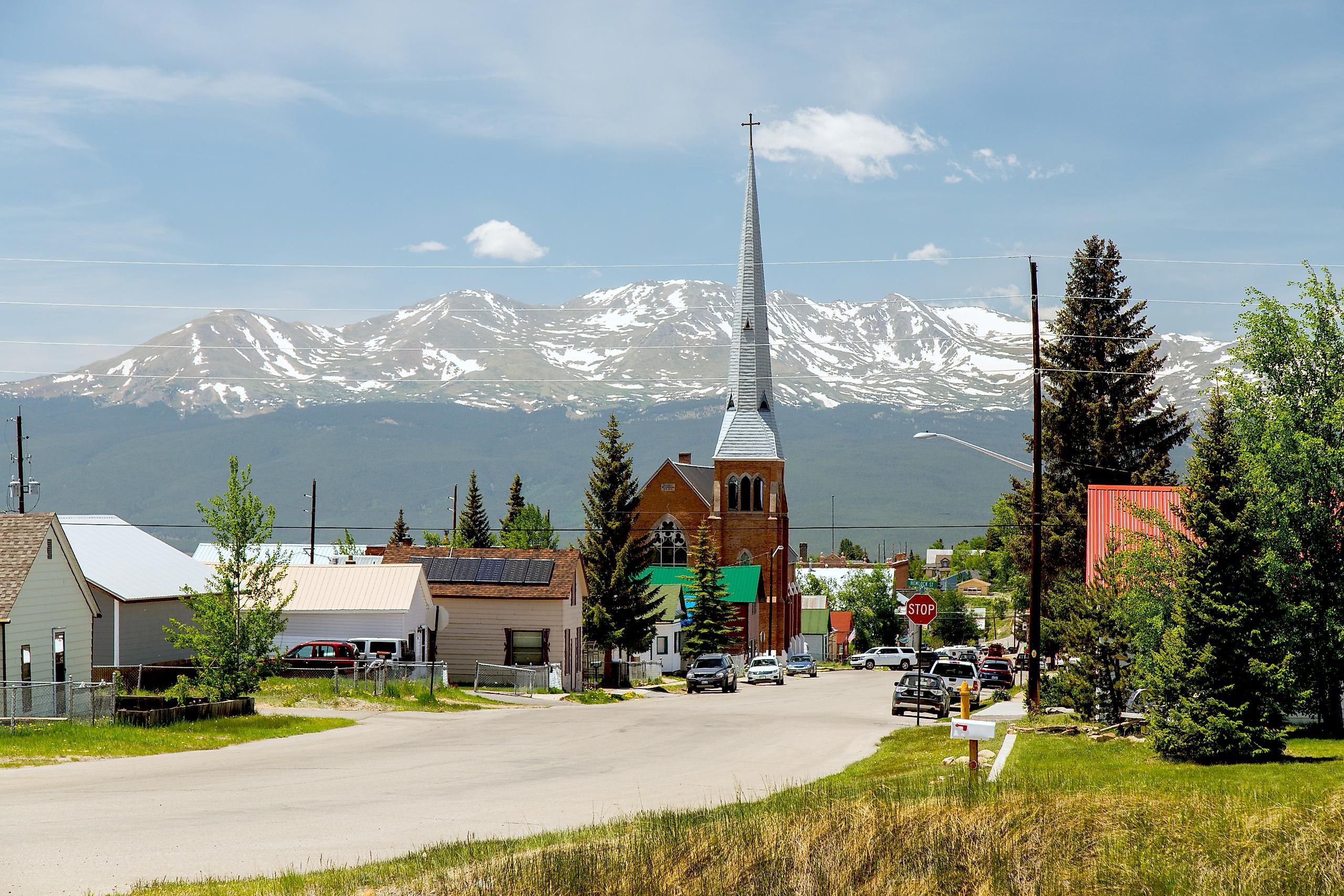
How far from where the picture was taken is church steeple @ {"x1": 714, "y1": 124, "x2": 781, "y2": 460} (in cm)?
10325

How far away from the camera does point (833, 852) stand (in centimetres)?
1386

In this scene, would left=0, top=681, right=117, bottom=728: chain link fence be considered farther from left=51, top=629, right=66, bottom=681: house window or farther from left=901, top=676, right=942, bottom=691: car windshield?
left=901, top=676, right=942, bottom=691: car windshield

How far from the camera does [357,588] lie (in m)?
46.7

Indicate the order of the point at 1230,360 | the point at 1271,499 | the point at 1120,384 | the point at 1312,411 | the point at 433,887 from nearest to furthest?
the point at 433,887
the point at 1271,499
the point at 1312,411
the point at 1230,360
the point at 1120,384

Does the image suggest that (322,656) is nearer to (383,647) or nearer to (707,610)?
(383,647)

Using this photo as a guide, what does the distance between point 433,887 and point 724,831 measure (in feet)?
12.0

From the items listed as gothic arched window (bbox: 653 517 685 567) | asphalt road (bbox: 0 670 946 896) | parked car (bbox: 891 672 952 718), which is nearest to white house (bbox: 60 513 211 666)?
asphalt road (bbox: 0 670 946 896)

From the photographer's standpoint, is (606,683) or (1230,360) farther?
(606,683)

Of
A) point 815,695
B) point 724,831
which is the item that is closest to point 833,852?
point 724,831

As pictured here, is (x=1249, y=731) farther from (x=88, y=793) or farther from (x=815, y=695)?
(x=815, y=695)

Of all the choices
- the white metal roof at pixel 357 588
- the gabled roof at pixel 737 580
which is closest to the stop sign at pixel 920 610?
the white metal roof at pixel 357 588

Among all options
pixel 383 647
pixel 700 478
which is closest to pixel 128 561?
pixel 383 647

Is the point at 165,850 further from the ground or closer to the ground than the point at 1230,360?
closer to the ground

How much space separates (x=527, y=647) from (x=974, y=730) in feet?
116
